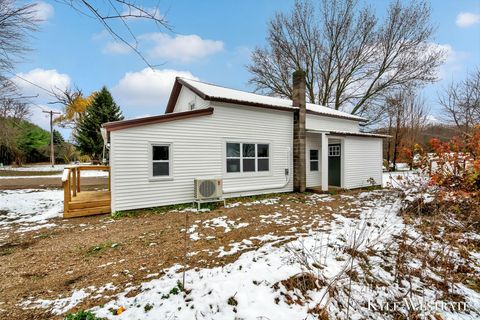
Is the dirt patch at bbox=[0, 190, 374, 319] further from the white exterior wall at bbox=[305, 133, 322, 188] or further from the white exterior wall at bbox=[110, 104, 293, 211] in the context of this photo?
the white exterior wall at bbox=[305, 133, 322, 188]

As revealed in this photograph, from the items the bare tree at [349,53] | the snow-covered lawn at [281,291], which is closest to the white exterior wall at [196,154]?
the snow-covered lawn at [281,291]

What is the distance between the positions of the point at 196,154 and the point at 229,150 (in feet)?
4.85

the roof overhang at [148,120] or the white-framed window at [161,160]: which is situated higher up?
the roof overhang at [148,120]

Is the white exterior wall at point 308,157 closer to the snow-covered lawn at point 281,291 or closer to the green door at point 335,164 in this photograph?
the green door at point 335,164

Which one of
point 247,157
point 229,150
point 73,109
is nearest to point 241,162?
point 247,157

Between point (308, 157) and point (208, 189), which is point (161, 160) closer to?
point (208, 189)

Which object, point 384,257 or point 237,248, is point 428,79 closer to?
point 384,257

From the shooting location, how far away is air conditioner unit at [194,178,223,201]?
768 centimetres

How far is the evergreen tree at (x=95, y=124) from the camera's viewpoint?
25.7 meters

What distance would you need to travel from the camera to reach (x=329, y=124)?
13.0 metres

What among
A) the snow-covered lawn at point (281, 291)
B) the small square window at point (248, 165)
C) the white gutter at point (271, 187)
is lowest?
the snow-covered lawn at point (281, 291)

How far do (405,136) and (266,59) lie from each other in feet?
52.2

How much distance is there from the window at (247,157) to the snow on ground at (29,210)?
6135 millimetres

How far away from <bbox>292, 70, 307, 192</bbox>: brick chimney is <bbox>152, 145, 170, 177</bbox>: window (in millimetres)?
6025
